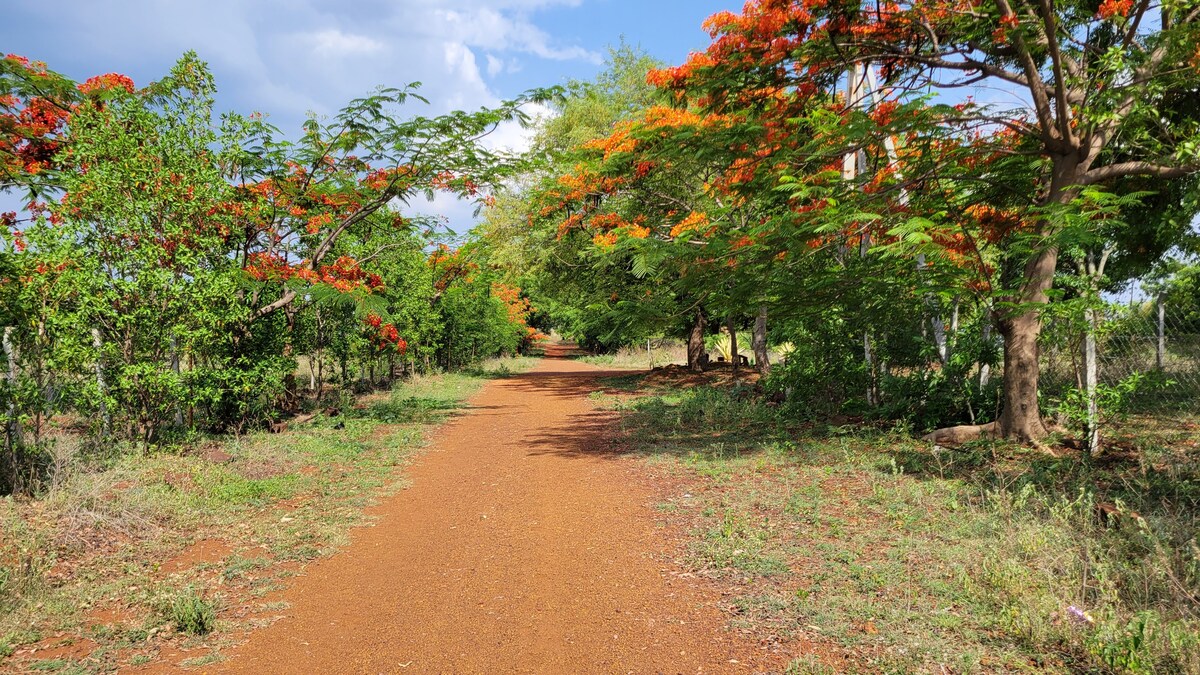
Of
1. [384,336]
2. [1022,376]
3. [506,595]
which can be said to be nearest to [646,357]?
[384,336]

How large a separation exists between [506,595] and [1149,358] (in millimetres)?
10832

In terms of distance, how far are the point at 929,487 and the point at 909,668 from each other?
3.54 m

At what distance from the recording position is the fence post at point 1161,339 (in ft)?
31.2

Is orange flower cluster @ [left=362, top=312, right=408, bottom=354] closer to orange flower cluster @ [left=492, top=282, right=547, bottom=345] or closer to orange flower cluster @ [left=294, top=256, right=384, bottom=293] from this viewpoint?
orange flower cluster @ [left=294, top=256, right=384, bottom=293]

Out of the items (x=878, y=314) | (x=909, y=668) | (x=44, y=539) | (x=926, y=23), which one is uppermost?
(x=926, y=23)

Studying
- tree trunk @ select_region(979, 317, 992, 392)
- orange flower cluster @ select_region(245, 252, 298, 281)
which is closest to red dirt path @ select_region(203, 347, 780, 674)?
orange flower cluster @ select_region(245, 252, 298, 281)

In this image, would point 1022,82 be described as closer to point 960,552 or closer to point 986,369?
point 986,369

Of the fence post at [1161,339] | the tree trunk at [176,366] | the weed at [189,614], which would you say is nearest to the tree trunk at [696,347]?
the fence post at [1161,339]

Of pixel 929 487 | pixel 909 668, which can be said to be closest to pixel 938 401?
pixel 929 487

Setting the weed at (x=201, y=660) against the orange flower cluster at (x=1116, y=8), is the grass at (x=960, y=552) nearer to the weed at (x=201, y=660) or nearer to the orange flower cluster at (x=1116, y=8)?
the weed at (x=201, y=660)

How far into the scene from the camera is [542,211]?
60.9 feet

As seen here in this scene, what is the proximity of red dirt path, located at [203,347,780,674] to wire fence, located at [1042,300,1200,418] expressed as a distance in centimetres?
611

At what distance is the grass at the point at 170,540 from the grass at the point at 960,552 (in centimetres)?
355

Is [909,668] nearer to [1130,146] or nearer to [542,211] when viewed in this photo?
[1130,146]
